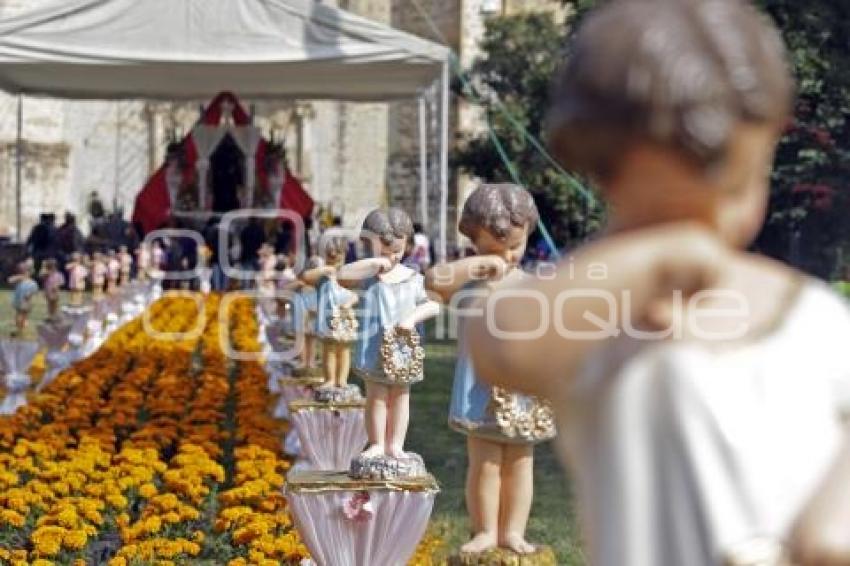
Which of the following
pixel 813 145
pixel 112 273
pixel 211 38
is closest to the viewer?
pixel 211 38

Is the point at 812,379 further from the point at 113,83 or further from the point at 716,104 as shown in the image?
the point at 113,83

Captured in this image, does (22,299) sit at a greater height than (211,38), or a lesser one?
lesser

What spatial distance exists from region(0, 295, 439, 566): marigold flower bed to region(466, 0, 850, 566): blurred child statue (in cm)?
358

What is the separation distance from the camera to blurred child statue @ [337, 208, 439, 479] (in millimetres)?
5961

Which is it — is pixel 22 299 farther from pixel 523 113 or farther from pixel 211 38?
pixel 523 113

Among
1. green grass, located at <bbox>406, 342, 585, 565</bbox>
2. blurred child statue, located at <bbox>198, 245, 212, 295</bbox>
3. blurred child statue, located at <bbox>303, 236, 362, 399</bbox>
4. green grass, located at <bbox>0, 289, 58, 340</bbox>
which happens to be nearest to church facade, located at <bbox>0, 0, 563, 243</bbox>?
green grass, located at <bbox>0, 289, 58, 340</bbox>

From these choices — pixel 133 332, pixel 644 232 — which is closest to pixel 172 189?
pixel 133 332

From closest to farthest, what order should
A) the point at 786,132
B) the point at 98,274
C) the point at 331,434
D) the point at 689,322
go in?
the point at 689,322 → the point at 331,434 → the point at 786,132 → the point at 98,274

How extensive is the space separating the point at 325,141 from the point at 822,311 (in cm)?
3200

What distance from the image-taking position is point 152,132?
33.2 m

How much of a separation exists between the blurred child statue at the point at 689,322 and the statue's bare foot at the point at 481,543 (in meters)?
2.42

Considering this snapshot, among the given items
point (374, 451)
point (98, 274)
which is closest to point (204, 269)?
point (98, 274)

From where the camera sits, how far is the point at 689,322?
1731 mm

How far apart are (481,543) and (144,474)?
2.79m
